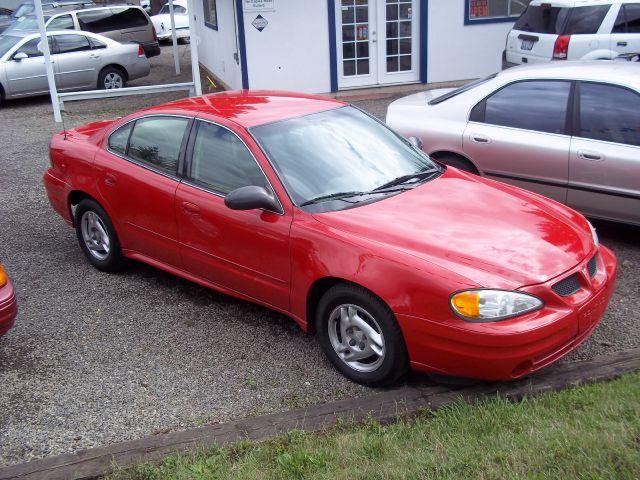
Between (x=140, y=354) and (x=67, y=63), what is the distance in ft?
40.6

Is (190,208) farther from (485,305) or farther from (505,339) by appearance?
(505,339)

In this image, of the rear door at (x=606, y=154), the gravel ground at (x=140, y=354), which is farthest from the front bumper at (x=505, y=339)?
the rear door at (x=606, y=154)

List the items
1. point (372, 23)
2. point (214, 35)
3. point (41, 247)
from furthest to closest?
point (214, 35), point (372, 23), point (41, 247)

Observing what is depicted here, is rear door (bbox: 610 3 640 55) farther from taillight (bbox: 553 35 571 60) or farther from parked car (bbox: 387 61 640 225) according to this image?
parked car (bbox: 387 61 640 225)

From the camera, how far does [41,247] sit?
7258mm

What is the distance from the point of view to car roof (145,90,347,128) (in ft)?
17.7

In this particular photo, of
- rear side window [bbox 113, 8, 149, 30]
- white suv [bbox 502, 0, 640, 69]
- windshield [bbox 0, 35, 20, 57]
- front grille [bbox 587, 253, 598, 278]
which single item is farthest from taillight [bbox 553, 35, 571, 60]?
rear side window [bbox 113, 8, 149, 30]

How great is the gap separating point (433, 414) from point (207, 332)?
76.9 inches

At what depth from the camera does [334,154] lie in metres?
5.19

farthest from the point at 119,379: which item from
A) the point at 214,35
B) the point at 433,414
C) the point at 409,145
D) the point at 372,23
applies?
the point at 214,35

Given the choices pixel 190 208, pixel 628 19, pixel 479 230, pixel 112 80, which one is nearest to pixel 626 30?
pixel 628 19

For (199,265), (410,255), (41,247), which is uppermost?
(410,255)

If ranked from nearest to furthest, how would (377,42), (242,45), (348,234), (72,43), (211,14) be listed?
(348,234) < (242,45) < (377,42) < (72,43) < (211,14)

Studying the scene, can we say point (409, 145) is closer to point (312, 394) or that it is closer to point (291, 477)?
point (312, 394)
